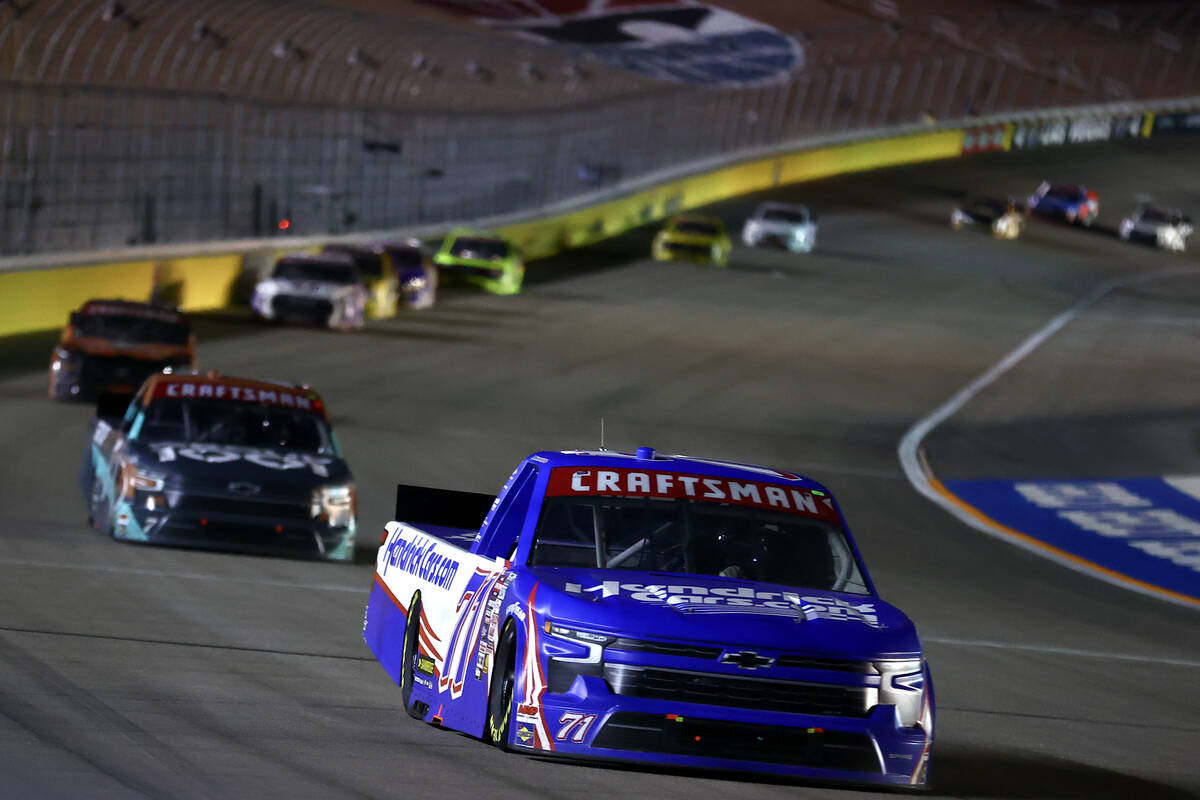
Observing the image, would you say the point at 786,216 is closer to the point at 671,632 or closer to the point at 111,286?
the point at 111,286

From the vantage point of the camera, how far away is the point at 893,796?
749 centimetres

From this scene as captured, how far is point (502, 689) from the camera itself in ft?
24.7

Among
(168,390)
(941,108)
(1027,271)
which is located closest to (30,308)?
(168,390)

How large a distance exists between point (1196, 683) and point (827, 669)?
6422 mm

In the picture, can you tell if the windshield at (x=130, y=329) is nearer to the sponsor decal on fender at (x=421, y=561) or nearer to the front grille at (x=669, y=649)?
the sponsor decal on fender at (x=421, y=561)

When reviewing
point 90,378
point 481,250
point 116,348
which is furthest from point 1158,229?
point 90,378

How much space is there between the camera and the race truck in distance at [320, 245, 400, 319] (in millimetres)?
37875

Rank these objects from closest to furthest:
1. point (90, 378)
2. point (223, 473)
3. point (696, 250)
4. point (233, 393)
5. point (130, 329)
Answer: point (223, 473) → point (233, 393) → point (90, 378) → point (130, 329) → point (696, 250)

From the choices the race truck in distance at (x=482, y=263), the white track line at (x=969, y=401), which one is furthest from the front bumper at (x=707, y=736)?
the race truck in distance at (x=482, y=263)

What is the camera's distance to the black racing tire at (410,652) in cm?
880

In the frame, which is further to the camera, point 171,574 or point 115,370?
point 115,370

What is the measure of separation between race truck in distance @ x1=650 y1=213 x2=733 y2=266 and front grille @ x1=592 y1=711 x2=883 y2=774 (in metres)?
46.0

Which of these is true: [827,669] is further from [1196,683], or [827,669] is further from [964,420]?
[964,420]

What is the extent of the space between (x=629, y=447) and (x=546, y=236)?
3054cm
